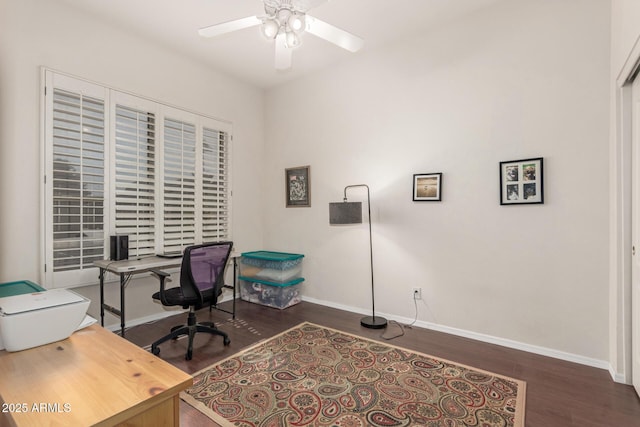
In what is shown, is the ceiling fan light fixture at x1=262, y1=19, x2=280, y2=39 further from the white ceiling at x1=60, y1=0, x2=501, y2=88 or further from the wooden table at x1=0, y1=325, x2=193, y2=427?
the wooden table at x1=0, y1=325, x2=193, y2=427

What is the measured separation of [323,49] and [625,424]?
390 cm

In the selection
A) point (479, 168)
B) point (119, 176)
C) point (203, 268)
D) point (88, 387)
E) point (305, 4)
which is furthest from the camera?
point (119, 176)

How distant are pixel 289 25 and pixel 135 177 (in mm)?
2211

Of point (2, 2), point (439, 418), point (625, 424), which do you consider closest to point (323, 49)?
point (2, 2)

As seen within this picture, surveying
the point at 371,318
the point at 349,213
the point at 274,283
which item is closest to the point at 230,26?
the point at 349,213

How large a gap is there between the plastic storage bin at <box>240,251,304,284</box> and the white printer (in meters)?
2.62

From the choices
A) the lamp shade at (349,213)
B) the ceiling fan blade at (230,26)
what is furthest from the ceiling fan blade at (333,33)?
the lamp shade at (349,213)

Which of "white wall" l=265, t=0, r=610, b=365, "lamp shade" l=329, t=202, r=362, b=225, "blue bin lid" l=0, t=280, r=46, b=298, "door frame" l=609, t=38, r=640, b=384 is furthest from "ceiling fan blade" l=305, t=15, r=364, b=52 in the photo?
"blue bin lid" l=0, t=280, r=46, b=298

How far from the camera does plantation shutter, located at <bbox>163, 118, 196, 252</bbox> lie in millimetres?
3455

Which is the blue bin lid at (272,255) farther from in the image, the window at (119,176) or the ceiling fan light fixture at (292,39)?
the ceiling fan light fixture at (292,39)

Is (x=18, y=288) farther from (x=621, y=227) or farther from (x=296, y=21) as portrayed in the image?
(x=621, y=227)

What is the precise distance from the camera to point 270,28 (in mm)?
2152

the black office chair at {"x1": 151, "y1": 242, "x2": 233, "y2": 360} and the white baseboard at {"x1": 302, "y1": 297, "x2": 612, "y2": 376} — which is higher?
the black office chair at {"x1": 151, "y1": 242, "x2": 233, "y2": 360}

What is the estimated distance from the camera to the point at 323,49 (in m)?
3.49
